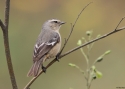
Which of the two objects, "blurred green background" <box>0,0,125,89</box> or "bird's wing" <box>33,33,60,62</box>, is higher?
"bird's wing" <box>33,33,60,62</box>

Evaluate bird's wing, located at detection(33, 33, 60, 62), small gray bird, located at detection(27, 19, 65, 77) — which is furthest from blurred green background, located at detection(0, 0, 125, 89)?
bird's wing, located at detection(33, 33, 60, 62)

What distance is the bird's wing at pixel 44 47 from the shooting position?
5411mm

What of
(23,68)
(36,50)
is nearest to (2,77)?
(23,68)

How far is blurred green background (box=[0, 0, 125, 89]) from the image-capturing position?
32.3 ft

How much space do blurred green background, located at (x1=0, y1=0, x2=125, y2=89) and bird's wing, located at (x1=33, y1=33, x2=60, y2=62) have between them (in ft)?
8.79

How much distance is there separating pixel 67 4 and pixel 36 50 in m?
8.40

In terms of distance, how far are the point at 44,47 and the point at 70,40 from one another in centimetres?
586

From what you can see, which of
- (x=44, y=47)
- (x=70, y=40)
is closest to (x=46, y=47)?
(x=44, y=47)

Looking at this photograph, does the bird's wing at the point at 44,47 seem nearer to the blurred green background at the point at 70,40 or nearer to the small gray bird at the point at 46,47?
the small gray bird at the point at 46,47

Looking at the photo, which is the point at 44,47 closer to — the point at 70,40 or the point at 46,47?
the point at 46,47

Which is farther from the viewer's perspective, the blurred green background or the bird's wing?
the blurred green background

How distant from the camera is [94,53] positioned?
11047 millimetres

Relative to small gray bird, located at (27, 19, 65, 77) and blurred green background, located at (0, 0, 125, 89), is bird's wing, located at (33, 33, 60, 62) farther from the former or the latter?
blurred green background, located at (0, 0, 125, 89)

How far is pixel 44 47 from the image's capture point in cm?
566
